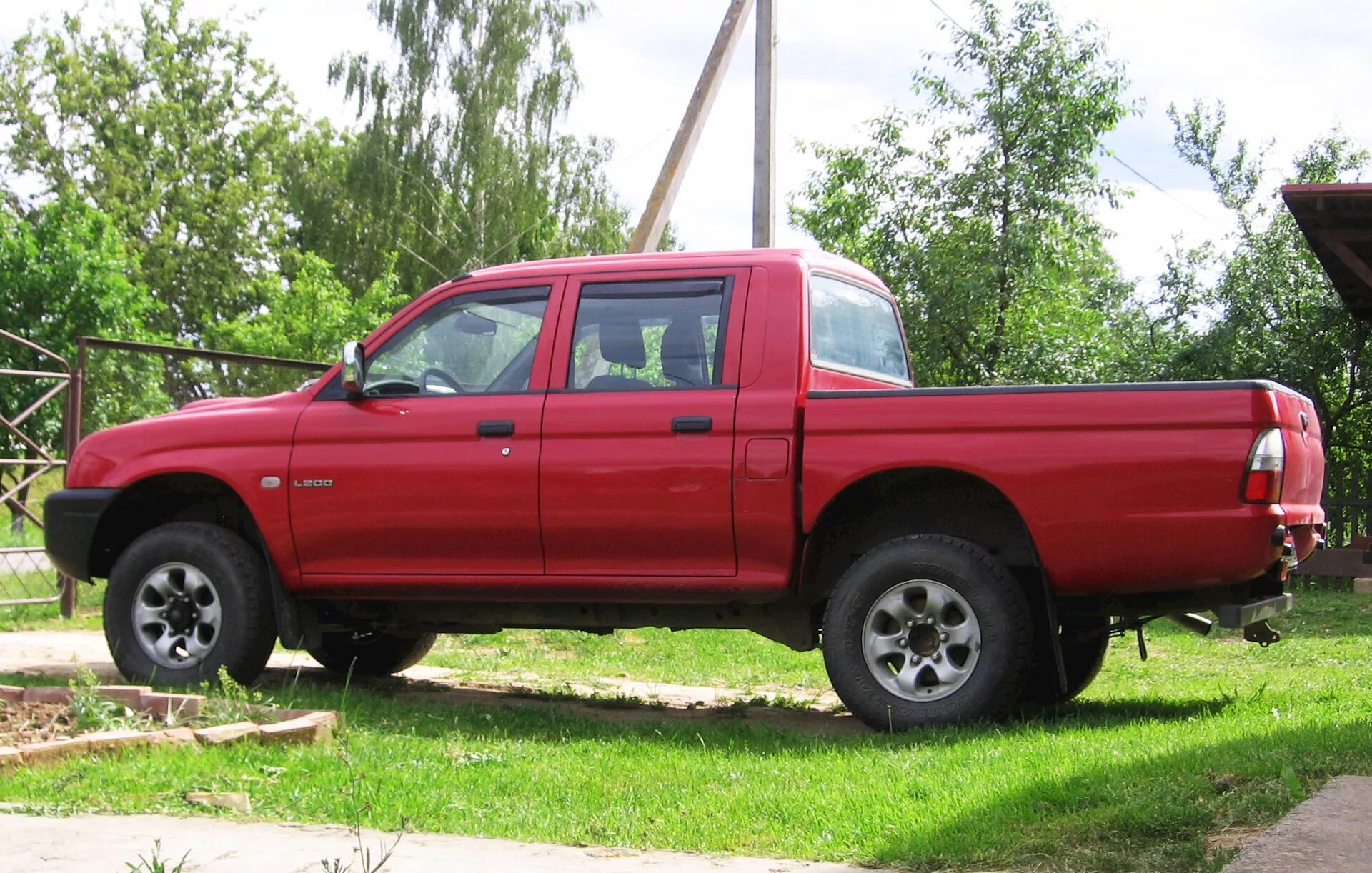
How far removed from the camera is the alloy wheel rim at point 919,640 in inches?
257

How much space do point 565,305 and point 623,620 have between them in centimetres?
149

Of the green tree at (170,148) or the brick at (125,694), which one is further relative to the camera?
the green tree at (170,148)

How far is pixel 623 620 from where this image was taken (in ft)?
23.9

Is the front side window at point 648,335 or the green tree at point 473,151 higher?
the green tree at point 473,151

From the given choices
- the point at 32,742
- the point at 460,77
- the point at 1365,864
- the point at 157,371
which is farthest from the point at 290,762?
the point at 460,77

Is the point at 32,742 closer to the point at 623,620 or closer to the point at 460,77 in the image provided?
the point at 623,620

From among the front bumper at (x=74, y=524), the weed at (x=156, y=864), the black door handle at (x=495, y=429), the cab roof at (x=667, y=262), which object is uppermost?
the cab roof at (x=667, y=262)

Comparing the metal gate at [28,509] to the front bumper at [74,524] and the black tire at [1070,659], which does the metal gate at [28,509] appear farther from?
the black tire at [1070,659]

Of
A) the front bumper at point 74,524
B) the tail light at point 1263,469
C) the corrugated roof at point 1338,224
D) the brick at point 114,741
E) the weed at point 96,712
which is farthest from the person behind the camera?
the corrugated roof at point 1338,224

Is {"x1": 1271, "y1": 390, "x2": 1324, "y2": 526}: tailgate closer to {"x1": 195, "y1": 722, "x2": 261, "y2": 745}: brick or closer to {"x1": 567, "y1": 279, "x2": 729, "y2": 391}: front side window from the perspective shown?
{"x1": 567, "y1": 279, "x2": 729, "y2": 391}: front side window

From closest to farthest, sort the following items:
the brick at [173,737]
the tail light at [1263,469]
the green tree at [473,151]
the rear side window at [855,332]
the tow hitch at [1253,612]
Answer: the brick at [173,737] → the tail light at [1263,469] → the tow hitch at [1253,612] → the rear side window at [855,332] → the green tree at [473,151]

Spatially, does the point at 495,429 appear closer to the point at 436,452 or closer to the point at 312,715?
Result: the point at 436,452

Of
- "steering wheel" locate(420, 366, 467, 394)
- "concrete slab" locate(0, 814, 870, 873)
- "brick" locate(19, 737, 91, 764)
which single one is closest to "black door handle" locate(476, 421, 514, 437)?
"steering wheel" locate(420, 366, 467, 394)

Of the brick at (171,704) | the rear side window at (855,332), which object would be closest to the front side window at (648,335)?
the rear side window at (855,332)
